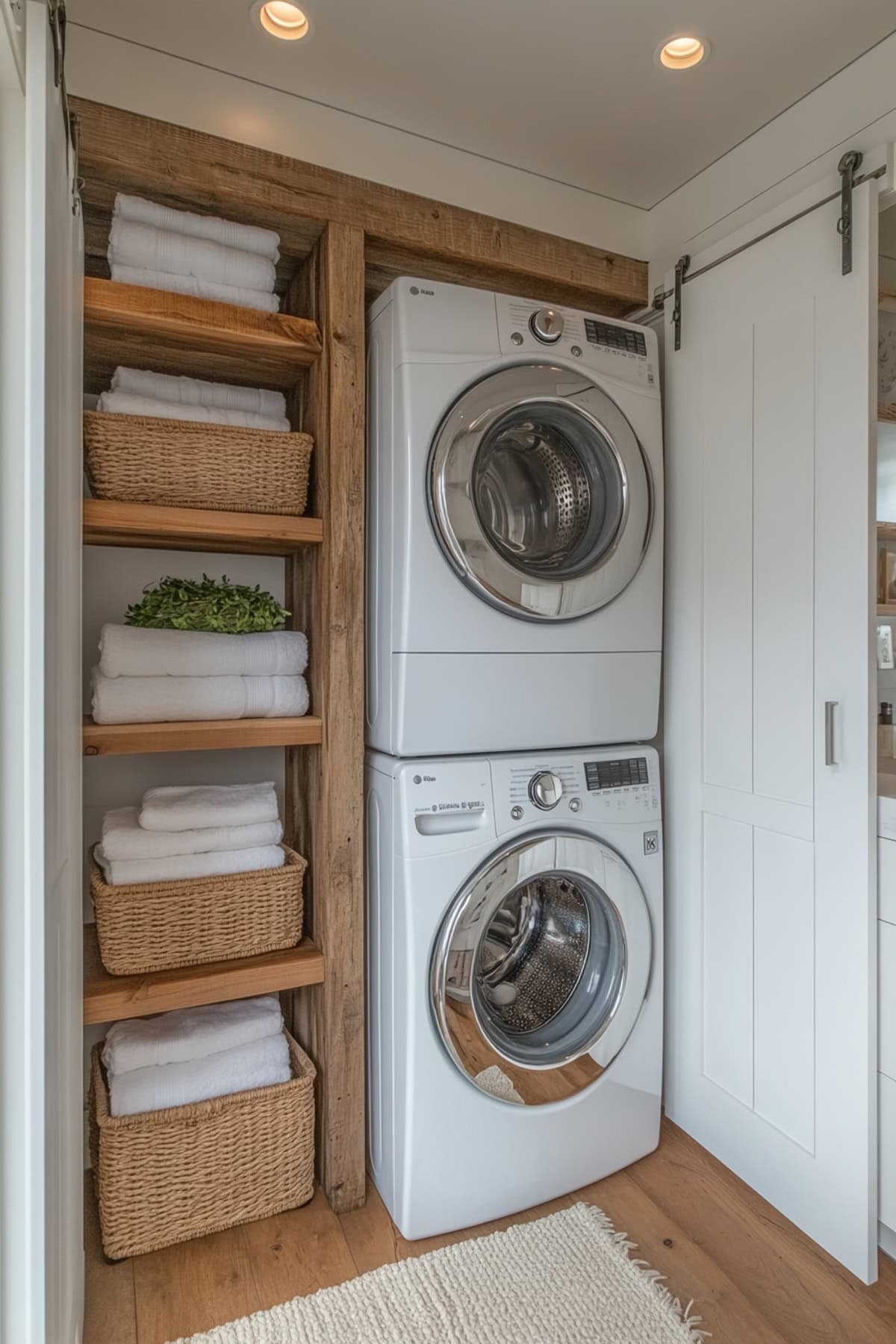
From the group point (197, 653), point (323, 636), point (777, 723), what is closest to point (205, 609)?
point (197, 653)

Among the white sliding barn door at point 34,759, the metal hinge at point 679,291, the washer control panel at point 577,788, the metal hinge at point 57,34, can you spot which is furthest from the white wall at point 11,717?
the metal hinge at point 679,291

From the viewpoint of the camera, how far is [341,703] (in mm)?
1674

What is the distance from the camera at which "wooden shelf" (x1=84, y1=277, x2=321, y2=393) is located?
1496 mm

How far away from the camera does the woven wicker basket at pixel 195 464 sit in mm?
1520

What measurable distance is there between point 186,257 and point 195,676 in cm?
83

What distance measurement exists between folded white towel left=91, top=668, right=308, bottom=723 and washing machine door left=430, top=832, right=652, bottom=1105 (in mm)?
547

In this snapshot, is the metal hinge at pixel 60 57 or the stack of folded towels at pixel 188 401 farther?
the stack of folded towels at pixel 188 401

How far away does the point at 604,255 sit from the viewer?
2025 mm

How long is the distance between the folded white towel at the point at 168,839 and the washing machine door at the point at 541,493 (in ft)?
2.24

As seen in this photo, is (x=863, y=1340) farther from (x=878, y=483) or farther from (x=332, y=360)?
(x=332, y=360)

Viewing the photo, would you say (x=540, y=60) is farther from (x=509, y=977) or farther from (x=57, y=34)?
(x=509, y=977)

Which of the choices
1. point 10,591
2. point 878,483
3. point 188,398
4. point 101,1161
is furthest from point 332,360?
point 101,1161

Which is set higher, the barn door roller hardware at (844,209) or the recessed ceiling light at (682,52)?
the recessed ceiling light at (682,52)

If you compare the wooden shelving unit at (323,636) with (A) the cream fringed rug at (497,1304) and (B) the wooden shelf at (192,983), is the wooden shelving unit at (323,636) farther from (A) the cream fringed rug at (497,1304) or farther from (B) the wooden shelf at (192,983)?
(A) the cream fringed rug at (497,1304)
